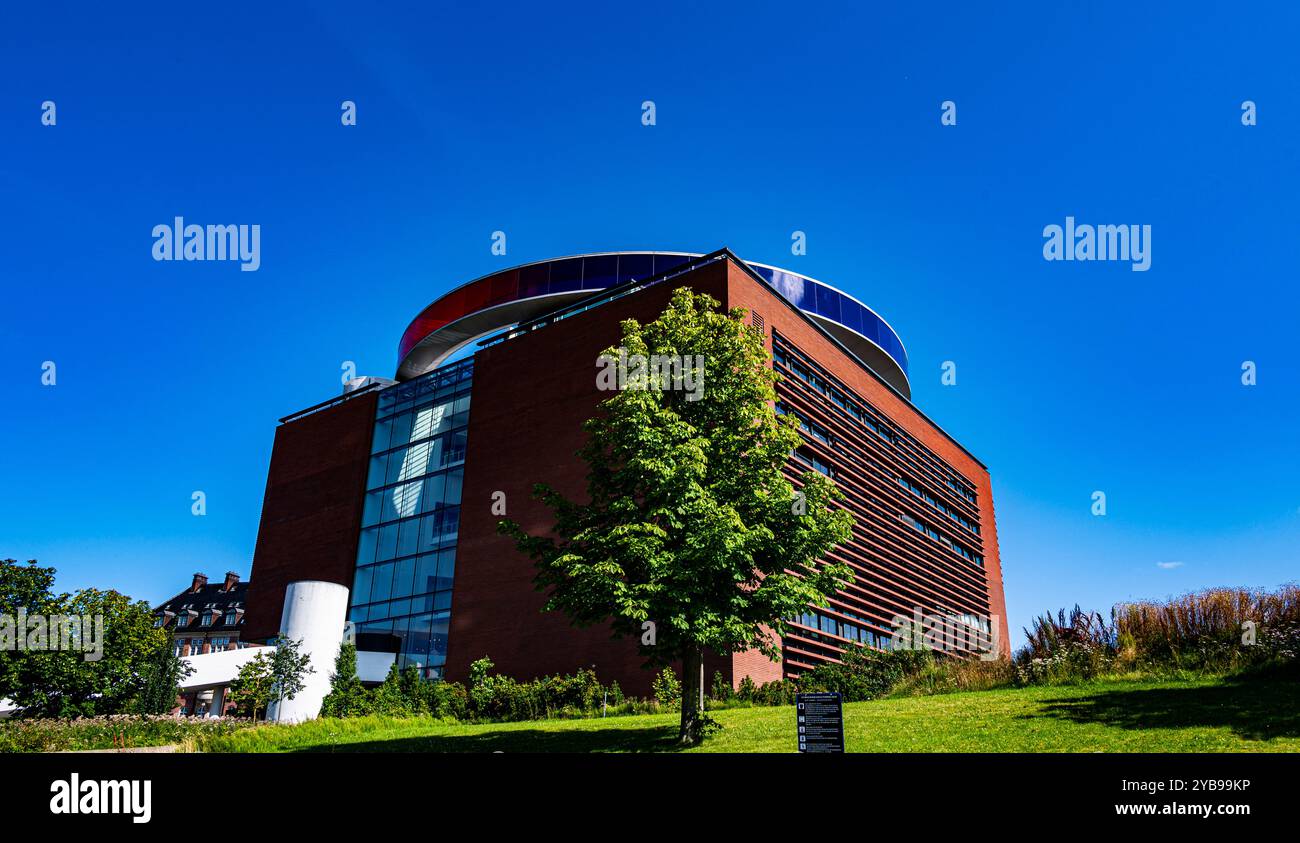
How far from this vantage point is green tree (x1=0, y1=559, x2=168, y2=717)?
28.1 metres

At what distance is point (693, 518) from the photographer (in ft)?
51.6

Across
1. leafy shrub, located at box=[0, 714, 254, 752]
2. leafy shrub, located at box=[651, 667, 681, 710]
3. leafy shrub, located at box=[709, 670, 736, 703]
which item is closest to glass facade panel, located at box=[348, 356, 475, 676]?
leafy shrub, located at box=[0, 714, 254, 752]

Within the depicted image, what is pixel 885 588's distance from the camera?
1379 inches

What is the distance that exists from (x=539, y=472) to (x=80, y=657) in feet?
56.1

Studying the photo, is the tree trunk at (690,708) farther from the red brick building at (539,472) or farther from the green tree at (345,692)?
the green tree at (345,692)

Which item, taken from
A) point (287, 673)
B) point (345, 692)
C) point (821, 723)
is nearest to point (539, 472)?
point (345, 692)

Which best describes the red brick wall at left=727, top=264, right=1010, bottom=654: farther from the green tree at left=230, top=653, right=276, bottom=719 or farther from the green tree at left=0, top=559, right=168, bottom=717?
the green tree at left=0, top=559, right=168, bottom=717

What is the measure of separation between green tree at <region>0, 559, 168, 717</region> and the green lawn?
10124 millimetres

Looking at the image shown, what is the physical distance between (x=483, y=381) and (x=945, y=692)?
88.9 ft

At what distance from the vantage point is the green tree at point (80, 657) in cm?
2811

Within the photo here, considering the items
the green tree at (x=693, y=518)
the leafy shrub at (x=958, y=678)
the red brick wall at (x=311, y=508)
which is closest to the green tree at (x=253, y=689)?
the red brick wall at (x=311, y=508)

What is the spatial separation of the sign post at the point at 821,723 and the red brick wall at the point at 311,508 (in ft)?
116
